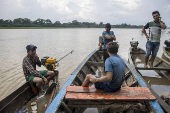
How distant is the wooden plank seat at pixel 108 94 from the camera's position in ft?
7.69

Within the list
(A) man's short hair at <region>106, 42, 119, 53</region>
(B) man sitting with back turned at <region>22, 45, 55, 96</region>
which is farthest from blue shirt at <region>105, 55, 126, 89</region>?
(B) man sitting with back turned at <region>22, 45, 55, 96</region>

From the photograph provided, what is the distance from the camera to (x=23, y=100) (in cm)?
345

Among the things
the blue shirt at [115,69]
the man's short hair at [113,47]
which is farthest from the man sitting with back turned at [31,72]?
the man's short hair at [113,47]

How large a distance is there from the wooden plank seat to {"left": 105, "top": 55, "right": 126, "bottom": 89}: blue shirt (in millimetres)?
205

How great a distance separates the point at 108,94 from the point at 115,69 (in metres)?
0.56

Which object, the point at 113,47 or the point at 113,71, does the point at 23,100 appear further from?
the point at 113,47

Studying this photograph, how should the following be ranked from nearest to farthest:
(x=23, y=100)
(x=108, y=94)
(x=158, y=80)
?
1. (x=108, y=94)
2. (x=23, y=100)
3. (x=158, y=80)

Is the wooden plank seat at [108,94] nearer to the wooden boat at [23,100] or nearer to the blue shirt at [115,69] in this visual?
the blue shirt at [115,69]

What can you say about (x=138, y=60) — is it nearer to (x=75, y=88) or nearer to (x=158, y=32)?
(x=158, y=32)

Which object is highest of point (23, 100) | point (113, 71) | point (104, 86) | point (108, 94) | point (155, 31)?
point (155, 31)

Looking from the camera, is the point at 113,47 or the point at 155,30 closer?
the point at 113,47

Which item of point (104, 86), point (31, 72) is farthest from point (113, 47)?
point (31, 72)

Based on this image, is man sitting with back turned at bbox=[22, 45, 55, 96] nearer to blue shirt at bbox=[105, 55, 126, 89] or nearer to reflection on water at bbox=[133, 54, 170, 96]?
blue shirt at bbox=[105, 55, 126, 89]

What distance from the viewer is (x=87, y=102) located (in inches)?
96.3
